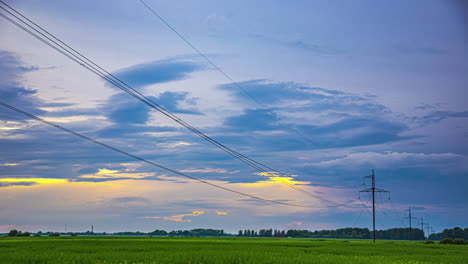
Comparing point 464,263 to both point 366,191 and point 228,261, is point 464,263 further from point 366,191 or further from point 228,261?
point 366,191

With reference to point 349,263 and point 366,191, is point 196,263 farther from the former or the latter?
point 366,191

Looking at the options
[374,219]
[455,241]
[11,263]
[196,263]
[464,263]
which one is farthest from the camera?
[455,241]

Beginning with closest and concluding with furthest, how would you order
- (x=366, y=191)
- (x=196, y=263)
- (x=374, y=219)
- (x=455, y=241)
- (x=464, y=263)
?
1. (x=196, y=263)
2. (x=464, y=263)
3. (x=374, y=219)
4. (x=366, y=191)
5. (x=455, y=241)

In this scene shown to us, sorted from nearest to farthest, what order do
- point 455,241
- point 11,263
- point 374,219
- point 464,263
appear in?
point 11,263, point 464,263, point 374,219, point 455,241

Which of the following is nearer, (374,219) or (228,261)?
(228,261)

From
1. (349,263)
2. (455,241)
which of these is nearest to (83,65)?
(349,263)

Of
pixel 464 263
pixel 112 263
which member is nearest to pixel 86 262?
pixel 112 263

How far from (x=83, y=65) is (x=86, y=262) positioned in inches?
597

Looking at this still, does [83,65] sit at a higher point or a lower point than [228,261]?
higher

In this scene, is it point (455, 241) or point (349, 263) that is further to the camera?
point (455, 241)

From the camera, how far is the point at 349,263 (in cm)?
3119

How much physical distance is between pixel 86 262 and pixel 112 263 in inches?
104

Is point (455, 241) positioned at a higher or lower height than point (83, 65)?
lower

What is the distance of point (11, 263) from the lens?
3089cm
